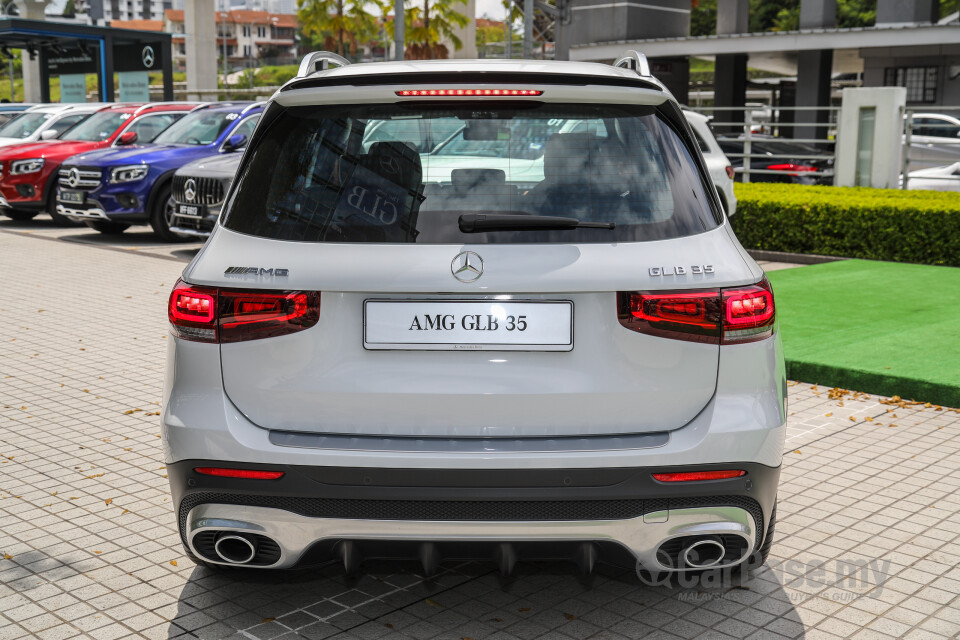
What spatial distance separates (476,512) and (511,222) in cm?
81

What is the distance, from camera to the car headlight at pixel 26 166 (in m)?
18.3

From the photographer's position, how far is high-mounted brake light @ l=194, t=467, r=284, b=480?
Result: 3.10 meters

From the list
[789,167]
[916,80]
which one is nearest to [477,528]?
[789,167]

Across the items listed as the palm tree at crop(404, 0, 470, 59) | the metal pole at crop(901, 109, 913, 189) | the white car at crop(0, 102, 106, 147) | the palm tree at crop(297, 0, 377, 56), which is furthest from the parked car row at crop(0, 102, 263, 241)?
the palm tree at crop(297, 0, 377, 56)

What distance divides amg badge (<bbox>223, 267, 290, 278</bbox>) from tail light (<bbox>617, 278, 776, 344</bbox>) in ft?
3.07

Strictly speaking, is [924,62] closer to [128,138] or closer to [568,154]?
[128,138]

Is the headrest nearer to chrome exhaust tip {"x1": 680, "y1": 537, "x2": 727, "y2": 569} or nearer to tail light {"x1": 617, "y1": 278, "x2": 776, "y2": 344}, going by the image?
tail light {"x1": 617, "y1": 278, "x2": 776, "y2": 344}

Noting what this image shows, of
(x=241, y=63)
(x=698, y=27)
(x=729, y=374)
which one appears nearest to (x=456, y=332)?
(x=729, y=374)

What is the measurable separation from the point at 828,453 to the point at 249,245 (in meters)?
3.53

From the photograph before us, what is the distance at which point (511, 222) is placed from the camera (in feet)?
10.2

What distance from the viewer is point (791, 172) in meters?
18.6

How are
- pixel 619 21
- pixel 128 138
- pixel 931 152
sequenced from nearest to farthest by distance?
pixel 128 138 → pixel 931 152 → pixel 619 21

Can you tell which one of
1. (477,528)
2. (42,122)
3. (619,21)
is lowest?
(477,528)

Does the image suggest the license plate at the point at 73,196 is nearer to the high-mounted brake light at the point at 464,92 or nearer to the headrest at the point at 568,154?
the high-mounted brake light at the point at 464,92
